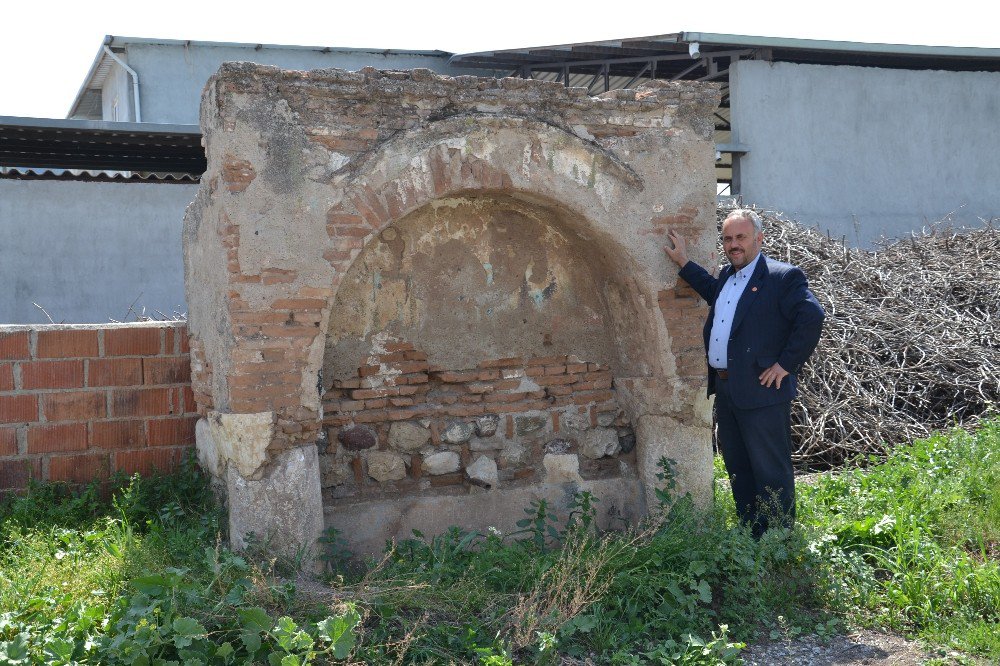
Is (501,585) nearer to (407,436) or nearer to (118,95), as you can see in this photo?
(407,436)

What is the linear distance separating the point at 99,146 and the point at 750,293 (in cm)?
828

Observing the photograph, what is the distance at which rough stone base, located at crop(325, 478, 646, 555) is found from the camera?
4750mm

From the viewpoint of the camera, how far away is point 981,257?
29.2ft

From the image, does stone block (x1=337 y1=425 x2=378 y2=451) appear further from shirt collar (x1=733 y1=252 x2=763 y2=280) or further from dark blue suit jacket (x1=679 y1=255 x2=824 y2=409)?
shirt collar (x1=733 y1=252 x2=763 y2=280)

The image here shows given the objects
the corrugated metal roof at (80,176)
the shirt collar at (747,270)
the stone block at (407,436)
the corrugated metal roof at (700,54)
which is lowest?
the stone block at (407,436)

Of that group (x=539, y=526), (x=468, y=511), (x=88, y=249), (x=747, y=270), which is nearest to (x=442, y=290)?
(x=468, y=511)

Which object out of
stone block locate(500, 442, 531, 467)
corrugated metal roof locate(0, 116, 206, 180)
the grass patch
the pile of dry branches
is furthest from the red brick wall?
corrugated metal roof locate(0, 116, 206, 180)

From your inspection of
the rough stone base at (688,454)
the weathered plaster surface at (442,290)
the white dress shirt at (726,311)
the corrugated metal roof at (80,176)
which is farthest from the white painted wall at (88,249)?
the white dress shirt at (726,311)

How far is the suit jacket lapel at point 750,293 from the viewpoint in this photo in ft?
15.3

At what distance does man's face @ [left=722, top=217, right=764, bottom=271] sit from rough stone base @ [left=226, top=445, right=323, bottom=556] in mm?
2420

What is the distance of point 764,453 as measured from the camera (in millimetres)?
4699

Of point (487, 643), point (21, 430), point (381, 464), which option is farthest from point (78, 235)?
point (487, 643)

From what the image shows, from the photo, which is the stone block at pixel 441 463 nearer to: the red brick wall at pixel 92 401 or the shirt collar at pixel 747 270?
the red brick wall at pixel 92 401

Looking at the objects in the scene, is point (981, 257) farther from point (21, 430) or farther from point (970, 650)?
point (21, 430)
